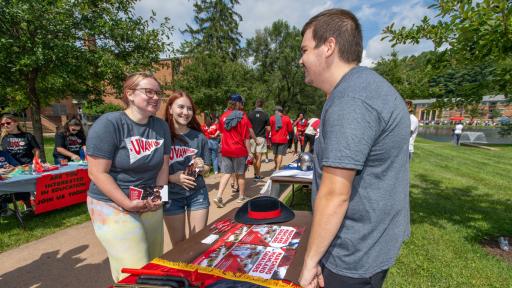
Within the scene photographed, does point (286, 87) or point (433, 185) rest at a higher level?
point (286, 87)

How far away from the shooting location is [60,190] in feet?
17.0

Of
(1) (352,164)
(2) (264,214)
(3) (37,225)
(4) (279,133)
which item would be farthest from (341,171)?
(4) (279,133)

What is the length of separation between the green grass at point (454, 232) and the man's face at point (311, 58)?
2.79 meters

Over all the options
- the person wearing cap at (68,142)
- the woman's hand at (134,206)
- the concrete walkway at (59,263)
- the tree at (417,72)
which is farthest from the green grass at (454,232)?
the person wearing cap at (68,142)

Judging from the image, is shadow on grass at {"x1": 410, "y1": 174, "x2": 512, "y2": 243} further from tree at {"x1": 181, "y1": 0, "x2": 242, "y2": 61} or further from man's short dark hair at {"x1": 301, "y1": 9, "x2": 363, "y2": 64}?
tree at {"x1": 181, "y1": 0, "x2": 242, "y2": 61}

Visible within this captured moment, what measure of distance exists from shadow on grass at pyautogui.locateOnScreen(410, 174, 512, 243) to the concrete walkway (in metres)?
4.63

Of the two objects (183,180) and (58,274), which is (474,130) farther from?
(58,274)

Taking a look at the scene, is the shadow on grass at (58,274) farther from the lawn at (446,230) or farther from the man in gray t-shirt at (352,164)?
the man in gray t-shirt at (352,164)

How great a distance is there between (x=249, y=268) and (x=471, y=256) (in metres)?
3.60

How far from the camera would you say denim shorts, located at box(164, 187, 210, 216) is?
264 centimetres

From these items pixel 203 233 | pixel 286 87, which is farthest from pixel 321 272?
pixel 286 87

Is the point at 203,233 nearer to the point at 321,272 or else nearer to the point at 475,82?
the point at 321,272

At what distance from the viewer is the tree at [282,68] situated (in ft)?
107

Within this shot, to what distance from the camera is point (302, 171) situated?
14.7 feet
